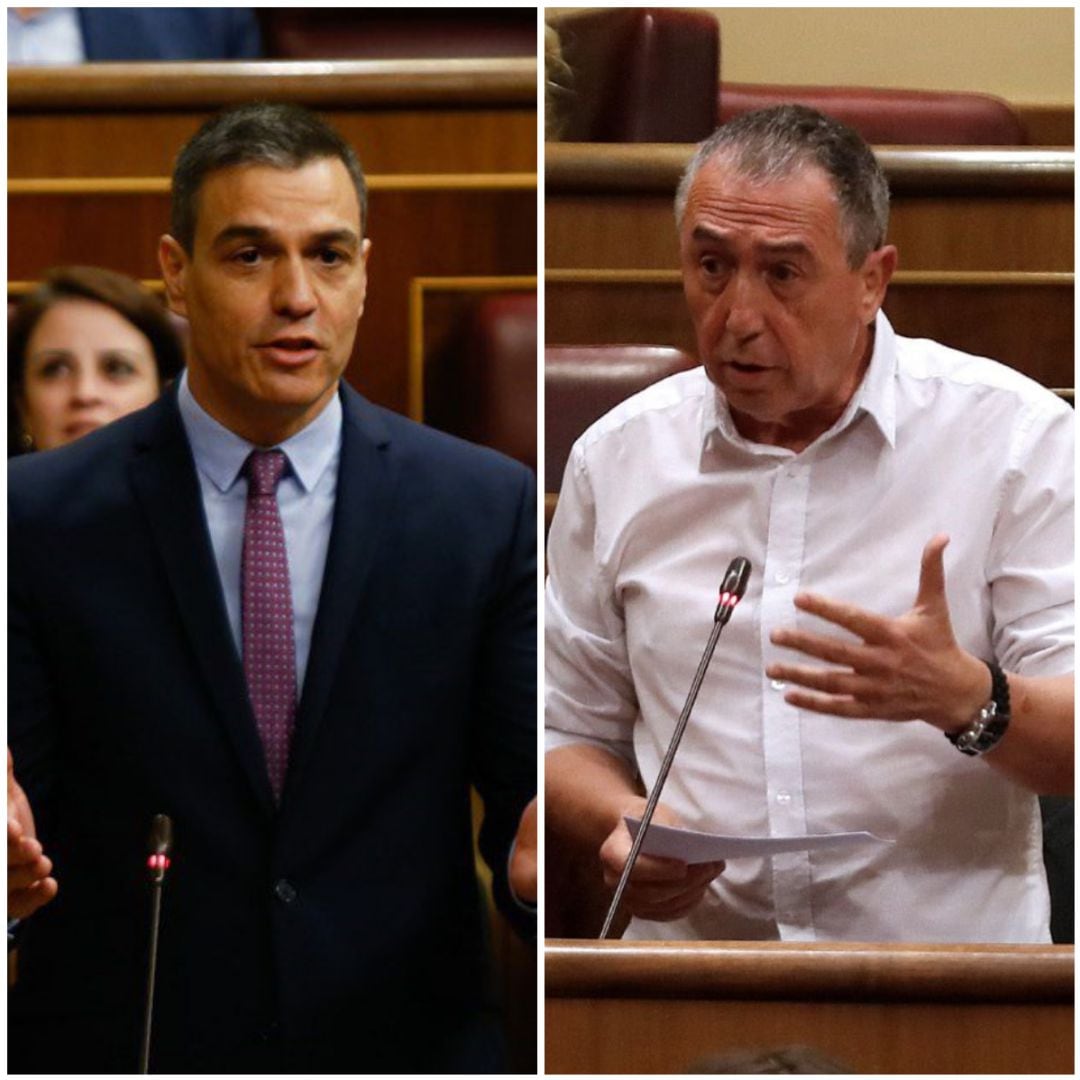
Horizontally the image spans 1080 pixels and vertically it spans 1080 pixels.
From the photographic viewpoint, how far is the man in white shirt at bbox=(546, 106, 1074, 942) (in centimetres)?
85

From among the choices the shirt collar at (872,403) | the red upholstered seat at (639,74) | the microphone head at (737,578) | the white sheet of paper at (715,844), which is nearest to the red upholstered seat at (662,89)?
the red upholstered seat at (639,74)

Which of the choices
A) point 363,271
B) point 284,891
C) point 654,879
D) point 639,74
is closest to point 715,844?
point 654,879

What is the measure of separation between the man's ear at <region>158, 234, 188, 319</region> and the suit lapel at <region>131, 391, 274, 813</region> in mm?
38

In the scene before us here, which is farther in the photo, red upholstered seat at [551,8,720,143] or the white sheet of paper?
red upholstered seat at [551,8,720,143]

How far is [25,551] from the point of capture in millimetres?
831

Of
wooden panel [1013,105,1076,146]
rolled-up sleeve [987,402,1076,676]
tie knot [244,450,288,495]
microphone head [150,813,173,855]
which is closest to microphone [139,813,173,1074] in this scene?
microphone head [150,813,173,855]

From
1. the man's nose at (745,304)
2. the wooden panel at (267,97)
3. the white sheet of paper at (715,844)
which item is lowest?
the white sheet of paper at (715,844)

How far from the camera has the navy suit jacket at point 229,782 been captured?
823 millimetres

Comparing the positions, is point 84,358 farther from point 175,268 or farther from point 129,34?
point 129,34

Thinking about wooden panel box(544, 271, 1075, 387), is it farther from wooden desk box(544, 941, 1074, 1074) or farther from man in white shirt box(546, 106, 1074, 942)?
wooden desk box(544, 941, 1074, 1074)

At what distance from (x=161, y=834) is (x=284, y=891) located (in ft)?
0.18

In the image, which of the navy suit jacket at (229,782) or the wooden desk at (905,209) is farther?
the wooden desk at (905,209)

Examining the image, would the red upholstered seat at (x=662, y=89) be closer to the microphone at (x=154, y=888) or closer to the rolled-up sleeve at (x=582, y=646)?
the rolled-up sleeve at (x=582, y=646)

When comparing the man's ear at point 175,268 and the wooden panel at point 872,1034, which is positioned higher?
the man's ear at point 175,268
